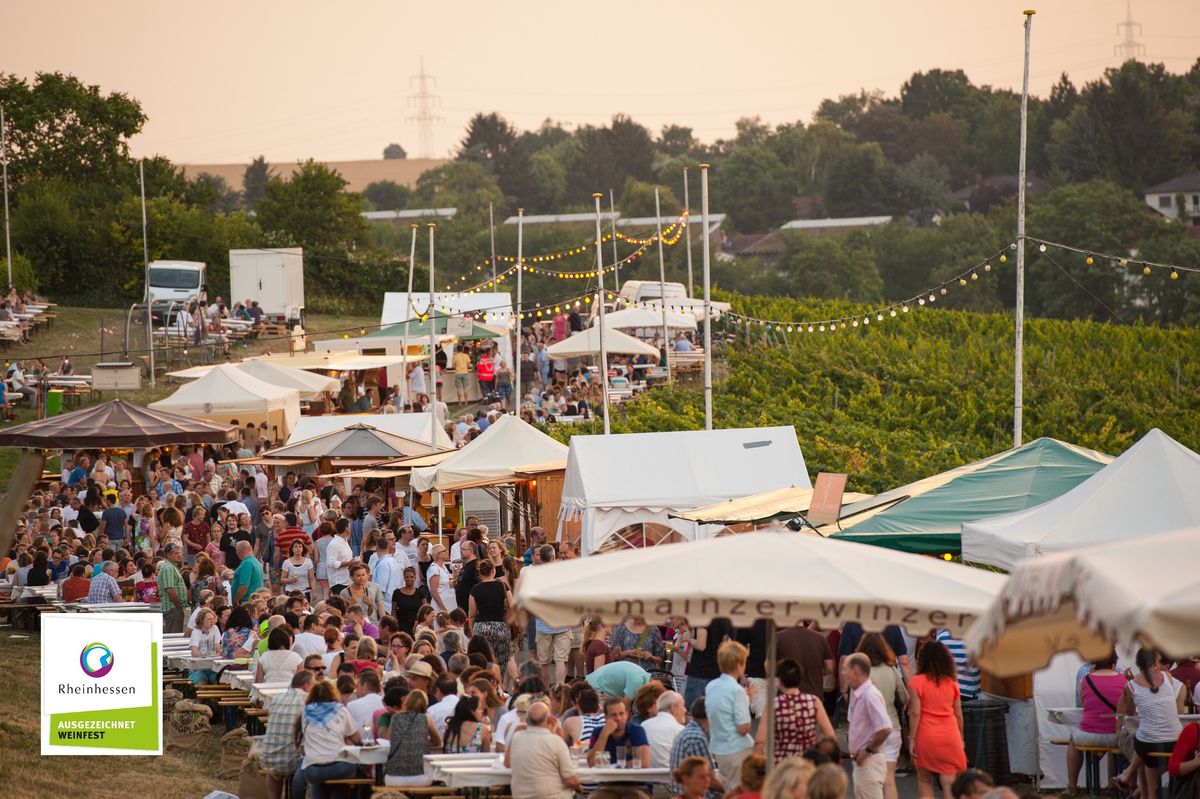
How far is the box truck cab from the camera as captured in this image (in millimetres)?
53819

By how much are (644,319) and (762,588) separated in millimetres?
37465

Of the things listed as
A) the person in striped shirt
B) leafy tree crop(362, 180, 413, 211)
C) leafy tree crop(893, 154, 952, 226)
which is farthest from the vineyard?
leafy tree crop(362, 180, 413, 211)

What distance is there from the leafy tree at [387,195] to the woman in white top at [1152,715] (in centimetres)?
14001

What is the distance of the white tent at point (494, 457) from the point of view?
21.5 metres

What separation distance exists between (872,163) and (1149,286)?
156 ft

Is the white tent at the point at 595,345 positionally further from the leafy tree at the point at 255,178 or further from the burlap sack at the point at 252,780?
the leafy tree at the point at 255,178

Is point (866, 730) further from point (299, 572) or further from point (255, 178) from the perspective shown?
point (255, 178)

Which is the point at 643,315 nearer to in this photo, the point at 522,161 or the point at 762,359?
the point at 762,359

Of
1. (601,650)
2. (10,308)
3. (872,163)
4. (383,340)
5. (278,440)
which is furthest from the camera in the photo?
(872,163)

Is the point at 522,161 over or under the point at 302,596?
over

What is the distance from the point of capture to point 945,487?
48.1ft

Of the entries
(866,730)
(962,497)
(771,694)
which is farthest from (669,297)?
(771,694)

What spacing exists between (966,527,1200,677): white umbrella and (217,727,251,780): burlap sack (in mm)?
8163

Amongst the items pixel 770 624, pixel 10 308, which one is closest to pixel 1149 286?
pixel 10 308
